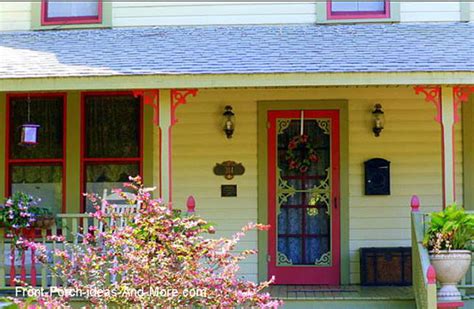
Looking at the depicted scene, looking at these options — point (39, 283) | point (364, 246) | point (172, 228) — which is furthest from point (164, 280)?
point (364, 246)

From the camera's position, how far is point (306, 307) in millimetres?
7867

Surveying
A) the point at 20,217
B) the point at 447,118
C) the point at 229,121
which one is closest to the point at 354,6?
the point at 229,121

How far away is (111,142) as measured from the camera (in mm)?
9328

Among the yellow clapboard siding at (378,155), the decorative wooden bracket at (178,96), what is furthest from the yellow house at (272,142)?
the decorative wooden bracket at (178,96)

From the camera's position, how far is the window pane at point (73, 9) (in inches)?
380

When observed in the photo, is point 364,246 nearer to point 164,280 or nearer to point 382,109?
point 382,109

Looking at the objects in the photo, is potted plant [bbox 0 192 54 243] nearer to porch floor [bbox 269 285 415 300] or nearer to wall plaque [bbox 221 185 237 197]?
wall plaque [bbox 221 185 237 197]

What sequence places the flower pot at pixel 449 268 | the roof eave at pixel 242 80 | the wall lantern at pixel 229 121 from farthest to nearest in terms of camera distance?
the wall lantern at pixel 229 121
the roof eave at pixel 242 80
the flower pot at pixel 449 268

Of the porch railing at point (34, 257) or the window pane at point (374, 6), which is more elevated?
the window pane at point (374, 6)

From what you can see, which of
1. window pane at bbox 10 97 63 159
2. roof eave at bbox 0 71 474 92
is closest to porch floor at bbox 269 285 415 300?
roof eave at bbox 0 71 474 92

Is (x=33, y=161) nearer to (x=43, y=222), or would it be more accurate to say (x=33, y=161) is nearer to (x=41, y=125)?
(x=41, y=125)

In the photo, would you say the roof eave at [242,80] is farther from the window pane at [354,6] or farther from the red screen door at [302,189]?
the window pane at [354,6]

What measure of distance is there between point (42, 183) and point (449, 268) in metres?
5.12

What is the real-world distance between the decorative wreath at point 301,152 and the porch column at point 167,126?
1923 millimetres
